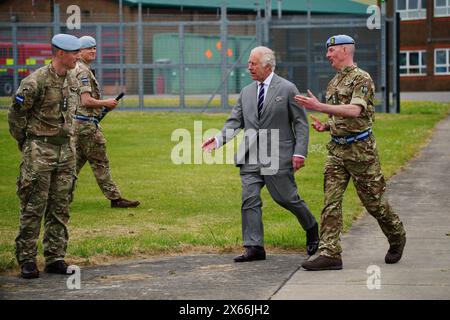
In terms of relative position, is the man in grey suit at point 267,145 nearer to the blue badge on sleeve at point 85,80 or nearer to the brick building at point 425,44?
the blue badge on sleeve at point 85,80

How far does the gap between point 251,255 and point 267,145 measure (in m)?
1.02

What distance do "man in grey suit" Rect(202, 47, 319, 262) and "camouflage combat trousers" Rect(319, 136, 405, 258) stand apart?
51 centimetres

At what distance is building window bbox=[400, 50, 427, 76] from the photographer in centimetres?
5928

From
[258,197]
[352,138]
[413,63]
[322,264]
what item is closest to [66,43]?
[258,197]

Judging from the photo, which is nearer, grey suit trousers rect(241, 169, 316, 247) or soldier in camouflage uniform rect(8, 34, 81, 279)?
soldier in camouflage uniform rect(8, 34, 81, 279)

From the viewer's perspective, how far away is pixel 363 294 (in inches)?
306

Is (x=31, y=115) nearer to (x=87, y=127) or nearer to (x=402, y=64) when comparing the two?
(x=87, y=127)

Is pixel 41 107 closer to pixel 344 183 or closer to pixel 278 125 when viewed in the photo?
pixel 278 125

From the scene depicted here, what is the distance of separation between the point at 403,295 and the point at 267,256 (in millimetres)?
2223

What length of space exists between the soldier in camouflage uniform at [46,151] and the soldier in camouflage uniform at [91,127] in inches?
108

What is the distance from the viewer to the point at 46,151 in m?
8.90

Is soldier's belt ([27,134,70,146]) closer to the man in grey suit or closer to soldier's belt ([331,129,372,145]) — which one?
the man in grey suit

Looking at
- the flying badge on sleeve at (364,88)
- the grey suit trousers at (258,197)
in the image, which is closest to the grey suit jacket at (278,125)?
the grey suit trousers at (258,197)

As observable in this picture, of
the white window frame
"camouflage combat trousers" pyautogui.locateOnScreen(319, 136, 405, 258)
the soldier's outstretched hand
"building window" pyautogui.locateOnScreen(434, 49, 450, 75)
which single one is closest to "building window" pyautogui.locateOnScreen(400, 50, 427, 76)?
"building window" pyautogui.locateOnScreen(434, 49, 450, 75)
